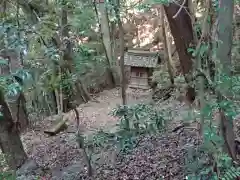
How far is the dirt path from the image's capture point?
6.73m

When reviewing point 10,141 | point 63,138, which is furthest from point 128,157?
point 63,138

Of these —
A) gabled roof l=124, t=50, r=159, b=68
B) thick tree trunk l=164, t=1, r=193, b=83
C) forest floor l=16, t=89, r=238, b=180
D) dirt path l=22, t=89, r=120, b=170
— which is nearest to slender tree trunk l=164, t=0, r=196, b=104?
thick tree trunk l=164, t=1, r=193, b=83

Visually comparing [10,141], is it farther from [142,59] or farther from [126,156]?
[142,59]

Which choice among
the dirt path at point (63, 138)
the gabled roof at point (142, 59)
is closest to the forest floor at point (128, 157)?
the dirt path at point (63, 138)

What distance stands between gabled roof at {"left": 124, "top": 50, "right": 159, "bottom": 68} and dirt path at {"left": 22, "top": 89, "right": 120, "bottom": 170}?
1.64m

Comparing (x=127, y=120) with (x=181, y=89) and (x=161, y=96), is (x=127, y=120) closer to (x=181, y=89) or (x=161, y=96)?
(x=181, y=89)

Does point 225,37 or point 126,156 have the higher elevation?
point 225,37

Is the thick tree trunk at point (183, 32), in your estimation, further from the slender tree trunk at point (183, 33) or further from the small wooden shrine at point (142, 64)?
the small wooden shrine at point (142, 64)

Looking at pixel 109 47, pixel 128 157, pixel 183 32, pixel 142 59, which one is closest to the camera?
pixel 128 157

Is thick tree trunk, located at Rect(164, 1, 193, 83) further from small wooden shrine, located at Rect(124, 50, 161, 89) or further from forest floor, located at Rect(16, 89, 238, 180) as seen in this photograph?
small wooden shrine, located at Rect(124, 50, 161, 89)

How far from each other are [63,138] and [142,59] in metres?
5.43

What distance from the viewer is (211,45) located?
10.9ft

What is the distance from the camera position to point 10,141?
246 inches

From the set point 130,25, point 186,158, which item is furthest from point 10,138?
point 130,25
